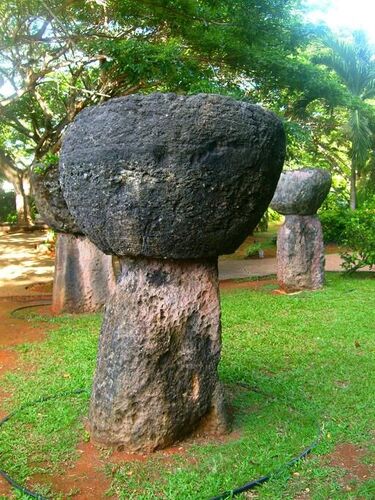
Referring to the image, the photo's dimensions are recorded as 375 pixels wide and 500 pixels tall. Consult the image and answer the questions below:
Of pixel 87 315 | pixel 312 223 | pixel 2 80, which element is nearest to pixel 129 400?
pixel 87 315

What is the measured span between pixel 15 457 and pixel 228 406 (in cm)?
155

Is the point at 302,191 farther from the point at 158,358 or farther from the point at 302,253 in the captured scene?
the point at 158,358

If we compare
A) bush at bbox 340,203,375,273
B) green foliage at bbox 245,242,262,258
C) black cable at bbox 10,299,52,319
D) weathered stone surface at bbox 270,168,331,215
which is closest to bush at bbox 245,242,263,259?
green foliage at bbox 245,242,262,258

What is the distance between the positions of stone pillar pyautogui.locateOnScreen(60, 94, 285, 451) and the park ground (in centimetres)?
26

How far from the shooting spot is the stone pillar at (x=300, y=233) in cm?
980

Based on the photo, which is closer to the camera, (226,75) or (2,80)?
(226,75)

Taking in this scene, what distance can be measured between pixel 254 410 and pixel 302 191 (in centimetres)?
596

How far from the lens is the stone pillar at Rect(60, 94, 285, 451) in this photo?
3.38 meters

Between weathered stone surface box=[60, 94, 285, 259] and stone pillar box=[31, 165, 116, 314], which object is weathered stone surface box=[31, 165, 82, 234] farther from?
weathered stone surface box=[60, 94, 285, 259]

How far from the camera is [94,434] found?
3.83 m

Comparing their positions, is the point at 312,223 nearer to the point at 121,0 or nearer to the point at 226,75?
the point at 226,75

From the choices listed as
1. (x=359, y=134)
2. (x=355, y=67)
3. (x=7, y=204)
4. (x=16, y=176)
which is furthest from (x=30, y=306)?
(x=7, y=204)

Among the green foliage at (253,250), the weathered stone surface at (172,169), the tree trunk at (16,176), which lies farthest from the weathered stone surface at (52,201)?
the tree trunk at (16,176)

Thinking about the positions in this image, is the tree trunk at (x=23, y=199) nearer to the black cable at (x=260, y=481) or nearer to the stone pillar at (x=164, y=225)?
the stone pillar at (x=164, y=225)
